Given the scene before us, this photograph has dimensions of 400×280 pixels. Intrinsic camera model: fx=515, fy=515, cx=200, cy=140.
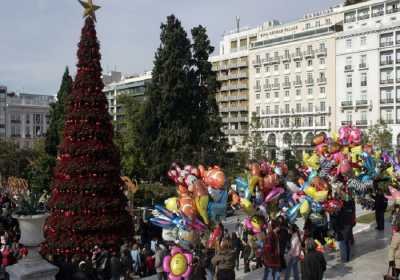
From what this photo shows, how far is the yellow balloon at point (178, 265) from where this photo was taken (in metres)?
11.6

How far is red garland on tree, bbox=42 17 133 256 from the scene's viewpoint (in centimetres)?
1784

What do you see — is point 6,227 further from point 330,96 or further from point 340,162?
point 330,96

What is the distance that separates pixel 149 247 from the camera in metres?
17.2

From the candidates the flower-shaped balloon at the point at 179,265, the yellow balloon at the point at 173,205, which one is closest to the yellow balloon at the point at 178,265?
the flower-shaped balloon at the point at 179,265

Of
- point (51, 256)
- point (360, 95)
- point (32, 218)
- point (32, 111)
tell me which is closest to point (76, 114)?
point (51, 256)

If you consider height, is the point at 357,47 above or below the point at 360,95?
above

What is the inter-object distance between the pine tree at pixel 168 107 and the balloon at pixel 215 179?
75.2 ft

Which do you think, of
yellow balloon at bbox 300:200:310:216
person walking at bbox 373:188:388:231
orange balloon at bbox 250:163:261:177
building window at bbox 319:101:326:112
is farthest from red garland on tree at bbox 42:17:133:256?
building window at bbox 319:101:326:112

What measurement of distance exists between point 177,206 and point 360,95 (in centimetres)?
5731

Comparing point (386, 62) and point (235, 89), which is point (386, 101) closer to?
point (386, 62)

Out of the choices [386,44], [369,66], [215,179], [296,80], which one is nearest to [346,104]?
[369,66]

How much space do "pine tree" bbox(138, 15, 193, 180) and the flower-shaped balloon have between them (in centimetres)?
2416

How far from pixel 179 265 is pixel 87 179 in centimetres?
757

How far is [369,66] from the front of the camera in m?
64.9
